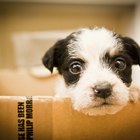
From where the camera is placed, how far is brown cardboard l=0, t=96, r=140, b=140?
4.27 ft

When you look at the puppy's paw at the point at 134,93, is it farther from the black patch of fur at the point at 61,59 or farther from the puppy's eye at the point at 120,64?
the black patch of fur at the point at 61,59

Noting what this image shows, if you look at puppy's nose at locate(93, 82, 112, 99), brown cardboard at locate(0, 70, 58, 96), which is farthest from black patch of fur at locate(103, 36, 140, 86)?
brown cardboard at locate(0, 70, 58, 96)

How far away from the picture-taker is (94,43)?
5.14ft

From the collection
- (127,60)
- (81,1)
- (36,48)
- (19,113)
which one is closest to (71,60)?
(127,60)

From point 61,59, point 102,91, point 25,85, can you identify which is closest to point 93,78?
point 102,91

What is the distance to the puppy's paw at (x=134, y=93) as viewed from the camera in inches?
54.8

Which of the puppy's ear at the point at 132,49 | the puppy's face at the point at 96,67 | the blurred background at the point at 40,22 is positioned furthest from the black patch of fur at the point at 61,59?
the blurred background at the point at 40,22

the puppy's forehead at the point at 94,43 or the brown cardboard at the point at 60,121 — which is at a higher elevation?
the puppy's forehead at the point at 94,43

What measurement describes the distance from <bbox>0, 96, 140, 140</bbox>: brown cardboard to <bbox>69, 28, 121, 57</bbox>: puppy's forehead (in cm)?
34

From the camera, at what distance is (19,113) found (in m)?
1.30

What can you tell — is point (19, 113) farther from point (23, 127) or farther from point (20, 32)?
point (20, 32)

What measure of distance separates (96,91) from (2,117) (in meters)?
0.38

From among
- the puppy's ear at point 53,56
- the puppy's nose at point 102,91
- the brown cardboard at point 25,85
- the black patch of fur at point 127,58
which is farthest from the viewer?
the brown cardboard at point 25,85

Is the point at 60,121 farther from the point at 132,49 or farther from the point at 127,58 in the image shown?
the point at 132,49
